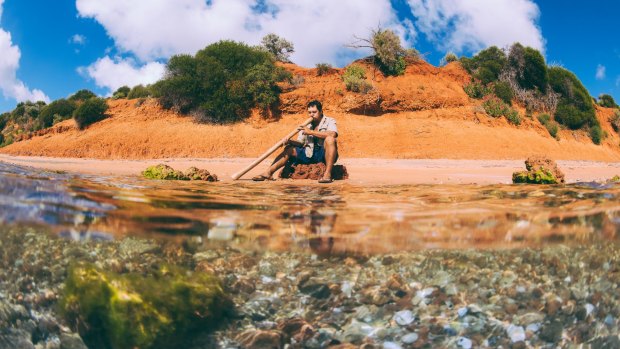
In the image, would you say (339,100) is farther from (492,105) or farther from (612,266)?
(612,266)

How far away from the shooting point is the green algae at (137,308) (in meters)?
2.75

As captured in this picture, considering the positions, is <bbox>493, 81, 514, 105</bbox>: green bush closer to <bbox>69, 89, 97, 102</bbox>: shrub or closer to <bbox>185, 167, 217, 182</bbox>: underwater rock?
<bbox>185, 167, 217, 182</bbox>: underwater rock

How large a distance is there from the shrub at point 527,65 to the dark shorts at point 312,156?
23.2 metres

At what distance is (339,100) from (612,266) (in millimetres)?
18515

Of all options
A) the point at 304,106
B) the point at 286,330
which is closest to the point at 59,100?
the point at 304,106

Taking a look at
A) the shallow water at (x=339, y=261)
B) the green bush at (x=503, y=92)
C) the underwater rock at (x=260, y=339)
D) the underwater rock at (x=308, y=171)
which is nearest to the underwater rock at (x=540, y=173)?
the shallow water at (x=339, y=261)

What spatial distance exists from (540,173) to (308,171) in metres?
3.86

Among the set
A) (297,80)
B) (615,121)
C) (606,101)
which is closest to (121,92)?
(297,80)

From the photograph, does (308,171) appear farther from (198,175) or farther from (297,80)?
(297,80)

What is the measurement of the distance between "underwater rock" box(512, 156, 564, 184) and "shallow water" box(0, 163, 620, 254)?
1.76 m

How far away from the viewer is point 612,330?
10.8 feet

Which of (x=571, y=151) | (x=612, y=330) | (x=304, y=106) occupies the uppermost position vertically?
(x=304, y=106)

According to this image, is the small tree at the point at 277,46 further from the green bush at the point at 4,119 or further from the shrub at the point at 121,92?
the green bush at the point at 4,119

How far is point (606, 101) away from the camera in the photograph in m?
35.7
